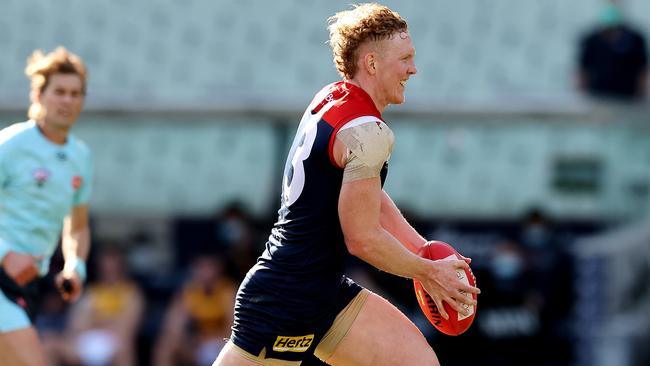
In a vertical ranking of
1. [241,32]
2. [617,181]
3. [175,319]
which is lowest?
[175,319]

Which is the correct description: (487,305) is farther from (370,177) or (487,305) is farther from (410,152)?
(370,177)

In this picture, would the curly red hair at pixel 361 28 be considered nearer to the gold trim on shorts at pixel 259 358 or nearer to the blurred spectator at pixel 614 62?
the gold trim on shorts at pixel 259 358

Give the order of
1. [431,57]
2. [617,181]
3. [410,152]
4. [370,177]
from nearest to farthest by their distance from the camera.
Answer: [370,177], [617,181], [410,152], [431,57]

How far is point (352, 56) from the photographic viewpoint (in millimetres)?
5465

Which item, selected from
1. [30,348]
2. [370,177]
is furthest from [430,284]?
[30,348]

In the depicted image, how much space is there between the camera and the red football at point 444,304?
551 centimetres

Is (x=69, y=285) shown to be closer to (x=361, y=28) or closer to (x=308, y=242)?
(x=308, y=242)

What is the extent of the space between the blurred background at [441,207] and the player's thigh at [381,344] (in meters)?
5.27

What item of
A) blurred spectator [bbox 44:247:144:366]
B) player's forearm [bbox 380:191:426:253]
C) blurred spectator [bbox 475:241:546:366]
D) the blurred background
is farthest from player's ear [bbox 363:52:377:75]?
blurred spectator [bbox 44:247:144:366]

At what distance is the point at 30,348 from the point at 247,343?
1.49 metres

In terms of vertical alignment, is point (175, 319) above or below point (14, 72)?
below

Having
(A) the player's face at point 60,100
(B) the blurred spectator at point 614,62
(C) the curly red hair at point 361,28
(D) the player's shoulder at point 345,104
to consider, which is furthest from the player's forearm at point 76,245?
(B) the blurred spectator at point 614,62

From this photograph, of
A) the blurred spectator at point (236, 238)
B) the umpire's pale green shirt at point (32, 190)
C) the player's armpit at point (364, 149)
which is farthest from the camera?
the blurred spectator at point (236, 238)

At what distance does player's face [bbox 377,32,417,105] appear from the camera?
5.40 metres
